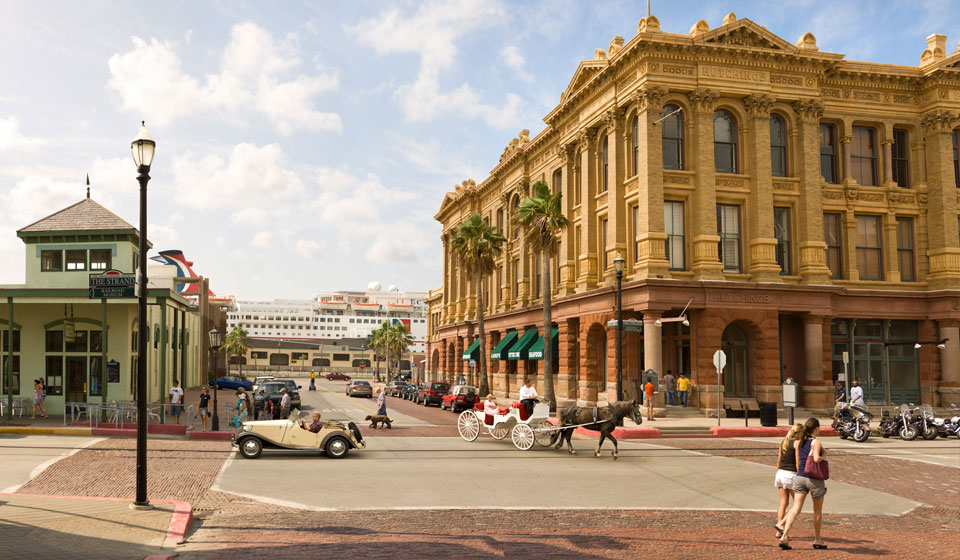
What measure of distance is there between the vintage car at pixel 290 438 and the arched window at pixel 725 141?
24.6 meters

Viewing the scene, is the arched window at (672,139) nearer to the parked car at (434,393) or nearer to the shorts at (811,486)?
the parked car at (434,393)

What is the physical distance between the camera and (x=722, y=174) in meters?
36.6

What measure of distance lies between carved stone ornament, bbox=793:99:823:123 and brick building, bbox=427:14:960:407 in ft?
0.33

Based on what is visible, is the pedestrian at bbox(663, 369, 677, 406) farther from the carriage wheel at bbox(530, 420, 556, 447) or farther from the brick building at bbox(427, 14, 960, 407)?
the carriage wheel at bbox(530, 420, 556, 447)

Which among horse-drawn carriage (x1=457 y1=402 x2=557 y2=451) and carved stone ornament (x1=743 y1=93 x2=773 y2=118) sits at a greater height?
carved stone ornament (x1=743 y1=93 x2=773 y2=118)

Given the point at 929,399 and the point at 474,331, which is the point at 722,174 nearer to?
the point at 929,399

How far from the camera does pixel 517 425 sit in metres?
23.2

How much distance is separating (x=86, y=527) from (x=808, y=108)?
3629 centimetres

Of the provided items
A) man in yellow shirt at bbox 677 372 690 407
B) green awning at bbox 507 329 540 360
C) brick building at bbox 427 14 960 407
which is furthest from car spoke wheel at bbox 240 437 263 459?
green awning at bbox 507 329 540 360

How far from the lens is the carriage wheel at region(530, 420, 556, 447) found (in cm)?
2286

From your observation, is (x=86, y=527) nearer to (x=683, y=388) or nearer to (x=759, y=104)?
(x=683, y=388)

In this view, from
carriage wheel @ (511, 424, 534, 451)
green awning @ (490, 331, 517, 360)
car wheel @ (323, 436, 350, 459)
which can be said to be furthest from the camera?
green awning @ (490, 331, 517, 360)

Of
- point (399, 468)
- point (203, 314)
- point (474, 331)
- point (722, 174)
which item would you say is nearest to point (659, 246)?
point (722, 174)

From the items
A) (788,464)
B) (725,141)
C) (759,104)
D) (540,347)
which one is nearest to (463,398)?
(540,347)
